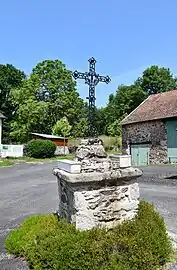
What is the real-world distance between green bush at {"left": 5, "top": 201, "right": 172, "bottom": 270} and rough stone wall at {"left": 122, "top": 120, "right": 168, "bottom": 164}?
1894 cm

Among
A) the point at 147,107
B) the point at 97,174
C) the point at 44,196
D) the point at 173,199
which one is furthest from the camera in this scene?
the point at 147,107

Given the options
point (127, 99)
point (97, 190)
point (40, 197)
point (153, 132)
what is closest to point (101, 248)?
point (97, 190)

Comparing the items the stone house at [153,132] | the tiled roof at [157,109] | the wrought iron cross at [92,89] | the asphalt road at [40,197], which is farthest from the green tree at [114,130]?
the wrought iron cross at [92,89]

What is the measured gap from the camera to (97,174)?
458 centimetres

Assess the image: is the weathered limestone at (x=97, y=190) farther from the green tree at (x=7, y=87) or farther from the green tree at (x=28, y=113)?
the green tree at (x=7, y=87)

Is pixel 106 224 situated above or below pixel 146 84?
below

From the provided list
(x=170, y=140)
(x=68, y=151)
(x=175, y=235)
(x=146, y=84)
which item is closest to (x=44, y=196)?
(x=175, y=235)

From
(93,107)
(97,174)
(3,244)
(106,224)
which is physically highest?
(93,107)

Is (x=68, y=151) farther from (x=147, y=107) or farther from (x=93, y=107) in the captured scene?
(x=93, y=107)

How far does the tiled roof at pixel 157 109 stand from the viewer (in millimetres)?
23520

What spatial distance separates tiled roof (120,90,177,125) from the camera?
2352cm

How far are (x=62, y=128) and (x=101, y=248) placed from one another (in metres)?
34.0

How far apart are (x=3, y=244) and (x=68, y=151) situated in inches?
1191

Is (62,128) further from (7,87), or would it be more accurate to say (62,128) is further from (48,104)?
(7,87)
